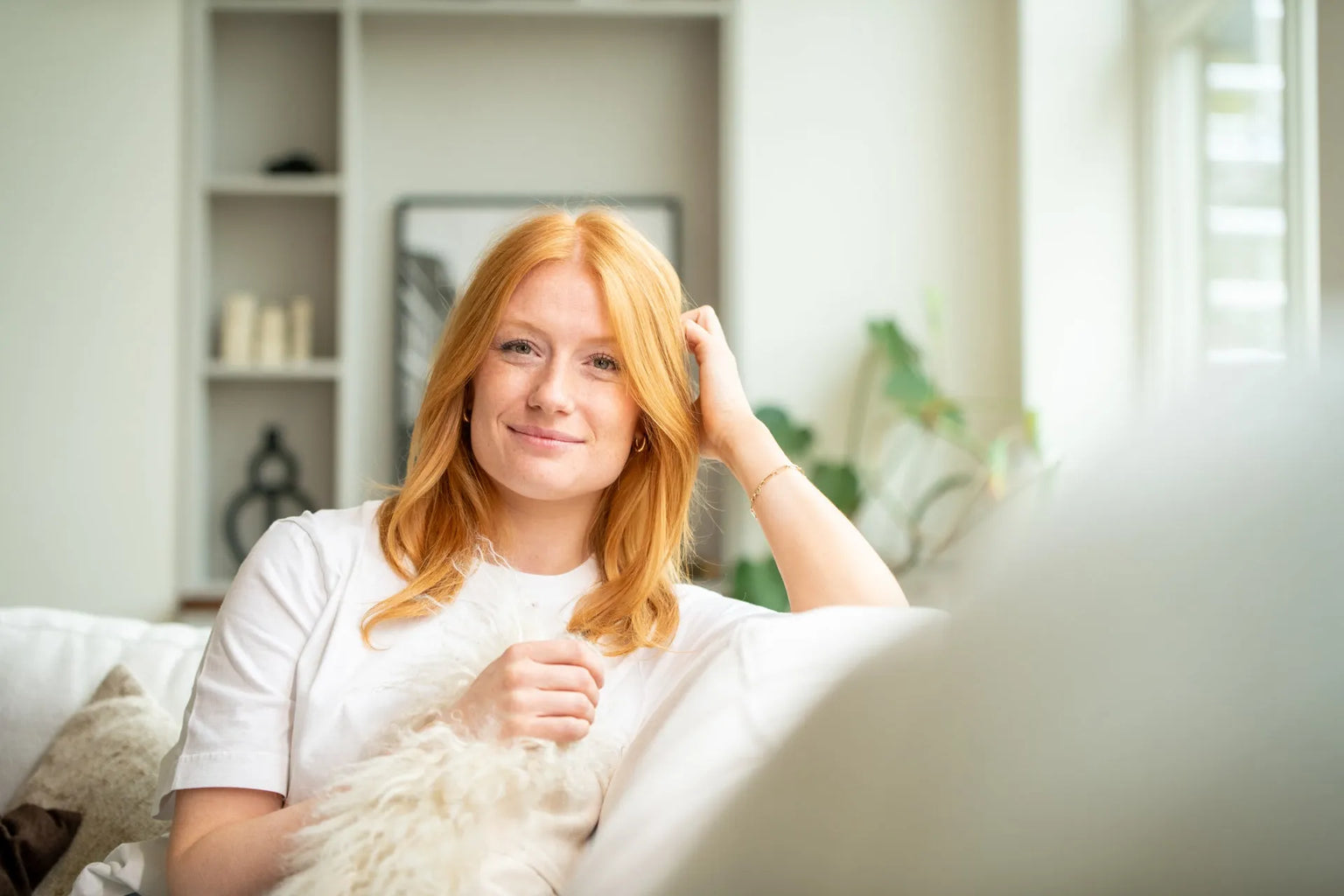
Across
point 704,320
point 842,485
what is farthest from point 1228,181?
point 704,320

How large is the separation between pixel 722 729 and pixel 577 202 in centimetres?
401

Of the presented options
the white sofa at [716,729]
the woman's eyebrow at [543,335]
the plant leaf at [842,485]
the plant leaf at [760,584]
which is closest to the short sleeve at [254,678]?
the woman's eyebrow at [543,335]

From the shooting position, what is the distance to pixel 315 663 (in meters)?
1.11

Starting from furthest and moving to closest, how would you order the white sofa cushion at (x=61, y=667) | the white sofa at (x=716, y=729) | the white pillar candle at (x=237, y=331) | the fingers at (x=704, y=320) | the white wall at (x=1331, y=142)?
1. the white pillar candle at (x=237, y=331)
2. the white wall at (x=1331, y=142)
3. the white sofa cushion at (x=61, y=667)
4. the fingers at (x=704, y=320)
5. the white sofa at (x=716, y=729)

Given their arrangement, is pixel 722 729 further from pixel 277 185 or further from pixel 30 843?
pixel 277 185

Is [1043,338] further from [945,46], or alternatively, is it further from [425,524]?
[425,524]

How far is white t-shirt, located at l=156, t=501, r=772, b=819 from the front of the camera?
1.04 metres

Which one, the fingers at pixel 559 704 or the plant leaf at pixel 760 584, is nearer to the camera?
the fingers at pixel 559 704

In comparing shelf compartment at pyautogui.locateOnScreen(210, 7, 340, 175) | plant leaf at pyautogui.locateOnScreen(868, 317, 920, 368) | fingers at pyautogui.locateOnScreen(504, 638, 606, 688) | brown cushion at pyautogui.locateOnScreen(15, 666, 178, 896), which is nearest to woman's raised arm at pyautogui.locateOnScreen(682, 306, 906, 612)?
fingers at pyautogui.locateOnScreen(504, 638, 606, 688)

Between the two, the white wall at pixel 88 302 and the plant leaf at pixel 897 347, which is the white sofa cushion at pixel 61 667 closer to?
the white wall at pixel 88 302

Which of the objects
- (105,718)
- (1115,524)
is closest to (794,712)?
(1115,524)

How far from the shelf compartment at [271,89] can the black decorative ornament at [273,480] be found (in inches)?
40.6

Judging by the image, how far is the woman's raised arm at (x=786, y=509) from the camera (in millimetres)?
1207

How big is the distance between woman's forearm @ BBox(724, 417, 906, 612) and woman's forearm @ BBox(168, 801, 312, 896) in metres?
0.53
